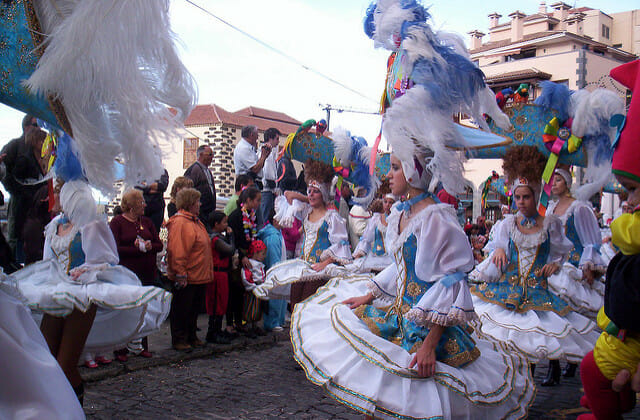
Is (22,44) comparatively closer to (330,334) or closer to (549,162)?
(330,334)

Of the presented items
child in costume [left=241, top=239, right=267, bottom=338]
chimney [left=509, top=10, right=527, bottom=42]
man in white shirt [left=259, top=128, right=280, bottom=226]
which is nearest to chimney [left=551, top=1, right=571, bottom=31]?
chimney [left=509, top=10, right=527, bottom=42]

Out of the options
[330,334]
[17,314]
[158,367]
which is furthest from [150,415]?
[17,314]

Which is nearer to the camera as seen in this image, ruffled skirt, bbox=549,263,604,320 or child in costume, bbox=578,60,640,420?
child in costume, bbox=578,60,640,420

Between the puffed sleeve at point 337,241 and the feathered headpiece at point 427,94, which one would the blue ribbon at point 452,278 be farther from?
the puffed sleeve at point 337,241

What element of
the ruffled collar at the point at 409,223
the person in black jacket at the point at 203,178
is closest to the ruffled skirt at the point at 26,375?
the ruffled collar at the point at 409,223

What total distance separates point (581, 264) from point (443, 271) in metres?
3.94

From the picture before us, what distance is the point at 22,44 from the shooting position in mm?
2113

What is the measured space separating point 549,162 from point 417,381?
321cm

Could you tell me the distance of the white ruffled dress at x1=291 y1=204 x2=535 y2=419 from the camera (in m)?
3.19

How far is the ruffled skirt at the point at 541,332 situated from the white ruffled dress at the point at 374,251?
194 cm

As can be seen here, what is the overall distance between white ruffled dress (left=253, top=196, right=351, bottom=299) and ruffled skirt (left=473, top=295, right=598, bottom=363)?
1.86 meters

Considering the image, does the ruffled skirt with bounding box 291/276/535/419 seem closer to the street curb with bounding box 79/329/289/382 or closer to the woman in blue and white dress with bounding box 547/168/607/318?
the woman in blue and white dress with bounding box 547/168/607/318

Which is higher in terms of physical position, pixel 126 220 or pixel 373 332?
pixel 126 220

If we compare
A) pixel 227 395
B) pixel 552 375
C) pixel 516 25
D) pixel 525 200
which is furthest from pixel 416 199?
pixel 516 25
